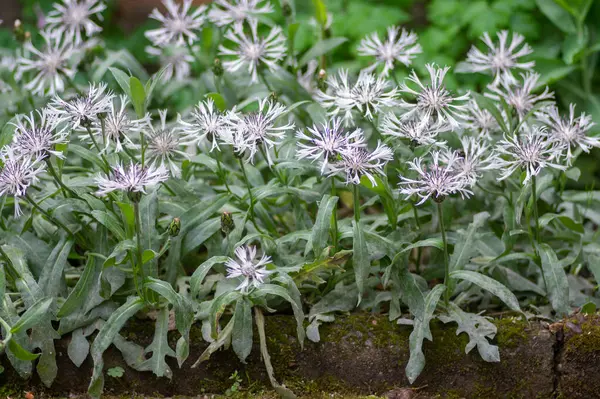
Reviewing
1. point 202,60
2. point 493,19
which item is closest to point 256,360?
point 202,60

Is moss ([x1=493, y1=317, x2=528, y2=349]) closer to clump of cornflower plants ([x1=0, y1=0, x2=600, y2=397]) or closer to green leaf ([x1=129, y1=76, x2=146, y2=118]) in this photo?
clump of cornflower plants ([x1=0, y1=0, x2=600, y2=397])

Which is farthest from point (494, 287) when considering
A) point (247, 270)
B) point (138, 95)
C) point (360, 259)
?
point (138, 95)

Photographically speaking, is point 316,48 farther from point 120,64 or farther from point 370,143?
point 120,64

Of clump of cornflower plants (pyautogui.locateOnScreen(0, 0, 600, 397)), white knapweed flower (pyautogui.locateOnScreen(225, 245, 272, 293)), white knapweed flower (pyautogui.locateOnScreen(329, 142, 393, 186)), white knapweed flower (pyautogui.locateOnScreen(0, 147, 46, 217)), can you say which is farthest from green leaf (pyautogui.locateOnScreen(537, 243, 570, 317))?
white knapweed flower (pyautogui.locateOnScreen(0, 147, 46, 217))

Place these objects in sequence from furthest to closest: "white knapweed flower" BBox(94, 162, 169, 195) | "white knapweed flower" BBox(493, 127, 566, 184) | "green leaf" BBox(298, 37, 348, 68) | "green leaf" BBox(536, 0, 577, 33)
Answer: "green leaf" BBox(536, 0, 577, 33) < "green leaf" BBox(298, 37, 348, 68) < "white knapweed flower" BBox(493, 127, 566, 184) < "white knapweed flower" BBox(94, 162, 169, 195)

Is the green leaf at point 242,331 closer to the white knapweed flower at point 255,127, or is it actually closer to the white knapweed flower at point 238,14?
the white knapweed flower at point 255,127

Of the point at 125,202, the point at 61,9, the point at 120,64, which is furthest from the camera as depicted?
the point at 120,64

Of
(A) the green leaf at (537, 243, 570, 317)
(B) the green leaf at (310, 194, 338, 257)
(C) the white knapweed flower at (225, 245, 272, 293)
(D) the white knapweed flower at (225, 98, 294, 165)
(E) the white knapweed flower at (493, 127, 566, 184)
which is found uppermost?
(D) the white knapweed flower at (225, 98, 294, 165)
